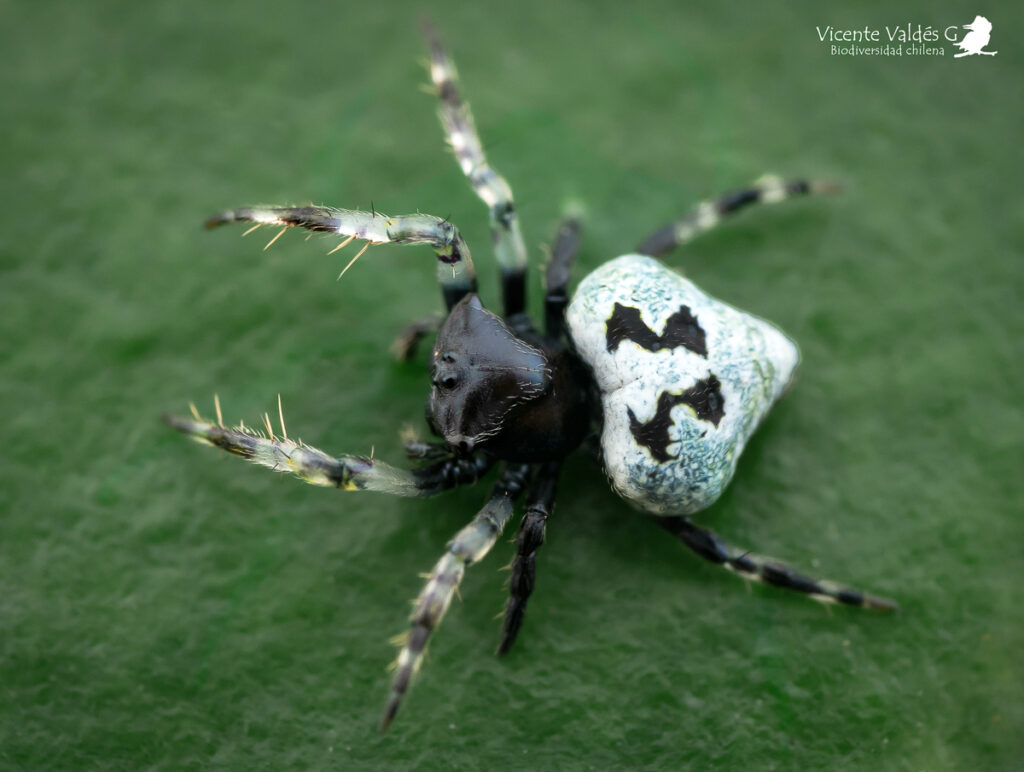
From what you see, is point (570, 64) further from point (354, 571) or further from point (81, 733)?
point (81, 733)

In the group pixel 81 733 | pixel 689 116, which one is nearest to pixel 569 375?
pixel 689 116

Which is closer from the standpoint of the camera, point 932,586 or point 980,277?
point 932,586

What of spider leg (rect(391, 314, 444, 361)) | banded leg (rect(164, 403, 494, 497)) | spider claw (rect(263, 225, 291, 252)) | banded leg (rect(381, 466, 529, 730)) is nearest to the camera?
banded leg (rect(381, 466, 529, 730))

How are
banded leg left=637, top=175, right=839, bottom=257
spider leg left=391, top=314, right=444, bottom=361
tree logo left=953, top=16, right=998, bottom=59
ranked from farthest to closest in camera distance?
1. tree logo left=953, top=16, right=998, bottom=59
2. banded leg left=637, top=175, right=839, bottom=257
3. spider leg left=391, top=314, right=444, bottom=361

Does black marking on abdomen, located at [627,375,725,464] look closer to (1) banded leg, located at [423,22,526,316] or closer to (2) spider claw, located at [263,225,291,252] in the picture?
(1) banded leg, located at [423,22,526,316]

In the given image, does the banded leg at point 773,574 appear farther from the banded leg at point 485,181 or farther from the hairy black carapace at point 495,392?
the banded leg at point 485,181

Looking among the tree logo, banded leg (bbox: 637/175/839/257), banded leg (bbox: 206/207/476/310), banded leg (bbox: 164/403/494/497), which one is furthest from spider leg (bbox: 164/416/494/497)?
the tree logo
